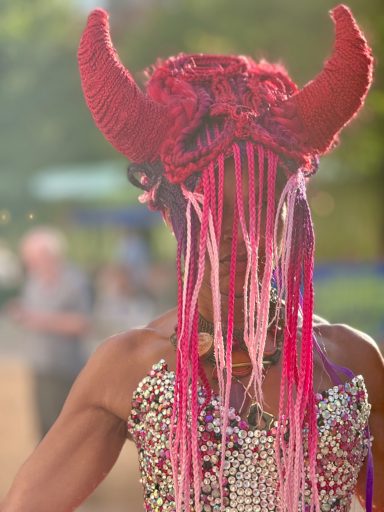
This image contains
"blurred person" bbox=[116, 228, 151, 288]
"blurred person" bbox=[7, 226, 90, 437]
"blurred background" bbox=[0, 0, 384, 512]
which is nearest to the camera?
"blurred person" bbox=[7, 226, 90, 437]

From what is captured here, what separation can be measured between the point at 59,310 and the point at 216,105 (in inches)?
184

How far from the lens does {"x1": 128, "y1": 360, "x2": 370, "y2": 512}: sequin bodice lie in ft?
6.23

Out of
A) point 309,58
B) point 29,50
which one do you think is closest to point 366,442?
point 309,58

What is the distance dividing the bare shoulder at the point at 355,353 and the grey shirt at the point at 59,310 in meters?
4.49

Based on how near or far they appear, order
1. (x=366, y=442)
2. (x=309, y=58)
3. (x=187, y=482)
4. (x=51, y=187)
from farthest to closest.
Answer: (x=51, y=187) → (x=309, y=58) → (x=366, y=442) → (x=187, y=482)

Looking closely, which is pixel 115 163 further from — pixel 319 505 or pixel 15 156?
pixel 319 505

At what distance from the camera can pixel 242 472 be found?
1901mm

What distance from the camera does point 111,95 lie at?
1.86 m

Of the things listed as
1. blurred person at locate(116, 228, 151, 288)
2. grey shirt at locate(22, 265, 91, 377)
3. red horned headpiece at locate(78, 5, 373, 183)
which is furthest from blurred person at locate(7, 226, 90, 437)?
blurred person at locate(116, 228, 151, 288)

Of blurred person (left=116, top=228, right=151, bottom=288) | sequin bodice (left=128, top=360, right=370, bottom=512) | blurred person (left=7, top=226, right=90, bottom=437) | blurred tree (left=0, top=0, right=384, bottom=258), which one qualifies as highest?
blurred tree (left=0, top=0, right=384, bottom=258)

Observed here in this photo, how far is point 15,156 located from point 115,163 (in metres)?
2.18

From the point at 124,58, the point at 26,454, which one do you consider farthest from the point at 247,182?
the point at 124,58

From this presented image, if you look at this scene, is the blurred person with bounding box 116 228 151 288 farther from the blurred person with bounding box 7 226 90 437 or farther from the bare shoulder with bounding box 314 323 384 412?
the bare shoulder with bounding box 314 323 384 412

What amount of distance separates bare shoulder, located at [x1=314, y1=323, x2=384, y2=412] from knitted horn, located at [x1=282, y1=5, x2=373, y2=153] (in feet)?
1.42
